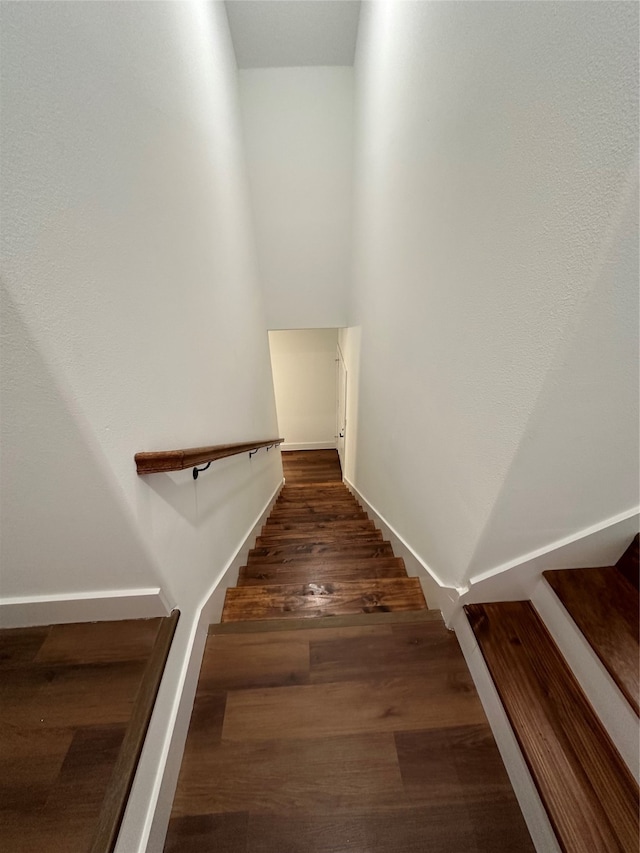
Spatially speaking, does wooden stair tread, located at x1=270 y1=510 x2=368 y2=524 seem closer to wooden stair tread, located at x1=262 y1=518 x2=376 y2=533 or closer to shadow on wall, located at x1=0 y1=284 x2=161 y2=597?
wooden stair tread, located at x1=262 y1=518 x2=376 y2=533

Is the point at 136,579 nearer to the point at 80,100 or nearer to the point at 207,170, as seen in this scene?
the point at 80,100

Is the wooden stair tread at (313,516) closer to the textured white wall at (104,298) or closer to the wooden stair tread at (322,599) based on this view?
the wooden stair tread at (322,599)

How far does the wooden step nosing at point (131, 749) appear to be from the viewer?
66 cm

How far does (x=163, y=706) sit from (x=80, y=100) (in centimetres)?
147

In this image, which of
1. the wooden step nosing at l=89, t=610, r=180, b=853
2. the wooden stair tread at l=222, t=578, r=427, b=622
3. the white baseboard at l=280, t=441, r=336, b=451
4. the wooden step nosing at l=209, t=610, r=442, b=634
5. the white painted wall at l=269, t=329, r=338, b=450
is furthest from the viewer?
the white baseboard at l=280, t=441, r=336, b=451

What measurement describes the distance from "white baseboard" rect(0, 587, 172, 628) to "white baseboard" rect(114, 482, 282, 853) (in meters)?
0.15

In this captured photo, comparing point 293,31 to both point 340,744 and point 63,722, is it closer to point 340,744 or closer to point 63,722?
point 63,722

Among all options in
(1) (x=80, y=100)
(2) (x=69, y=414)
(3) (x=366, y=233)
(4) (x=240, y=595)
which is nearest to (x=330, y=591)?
(4) (x=240, y=595)

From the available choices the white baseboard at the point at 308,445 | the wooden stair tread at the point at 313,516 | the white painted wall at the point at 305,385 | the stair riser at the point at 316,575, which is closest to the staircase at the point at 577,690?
the stair riser at the point at 316,575

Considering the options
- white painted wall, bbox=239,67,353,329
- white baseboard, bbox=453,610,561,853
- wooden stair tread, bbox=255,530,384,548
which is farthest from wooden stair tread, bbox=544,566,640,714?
white painted wall, bbox=239,67,353,329

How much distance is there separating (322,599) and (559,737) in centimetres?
90

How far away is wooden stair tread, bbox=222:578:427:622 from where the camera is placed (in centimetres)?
139

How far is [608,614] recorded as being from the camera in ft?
2.84

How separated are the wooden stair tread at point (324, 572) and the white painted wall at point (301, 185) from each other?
2.59m
